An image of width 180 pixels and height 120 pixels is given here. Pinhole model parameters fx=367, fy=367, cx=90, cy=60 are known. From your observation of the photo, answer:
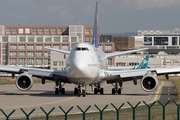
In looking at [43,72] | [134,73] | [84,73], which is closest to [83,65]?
[84,73]

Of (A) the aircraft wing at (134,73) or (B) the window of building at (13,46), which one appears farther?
(B) the window of building at (13,46)

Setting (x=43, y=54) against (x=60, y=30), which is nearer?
(x=43, y=54)

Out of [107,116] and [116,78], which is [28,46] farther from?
[107,116]

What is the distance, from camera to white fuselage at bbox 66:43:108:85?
102 feet

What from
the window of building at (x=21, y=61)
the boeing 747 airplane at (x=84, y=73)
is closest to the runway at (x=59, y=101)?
the boeing 747 airplane at (x=84, y=73)

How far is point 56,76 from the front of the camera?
34.8 m

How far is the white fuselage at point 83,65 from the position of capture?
102ft

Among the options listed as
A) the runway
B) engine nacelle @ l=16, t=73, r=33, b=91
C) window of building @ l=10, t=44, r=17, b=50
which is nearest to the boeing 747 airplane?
engine nacelle @ l=16, t=73, r=33, b=91

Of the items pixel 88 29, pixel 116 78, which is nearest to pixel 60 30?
pixel 88 29

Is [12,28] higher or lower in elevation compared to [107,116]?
higher

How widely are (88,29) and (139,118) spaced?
153474mm

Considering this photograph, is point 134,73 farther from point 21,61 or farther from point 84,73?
point 21,61

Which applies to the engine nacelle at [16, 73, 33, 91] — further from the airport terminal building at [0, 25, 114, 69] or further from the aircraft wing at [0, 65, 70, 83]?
the airport terminal building at [0, 25, 114, 69]

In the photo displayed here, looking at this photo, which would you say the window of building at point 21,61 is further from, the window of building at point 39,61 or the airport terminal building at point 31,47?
the window of building at point 39,61
